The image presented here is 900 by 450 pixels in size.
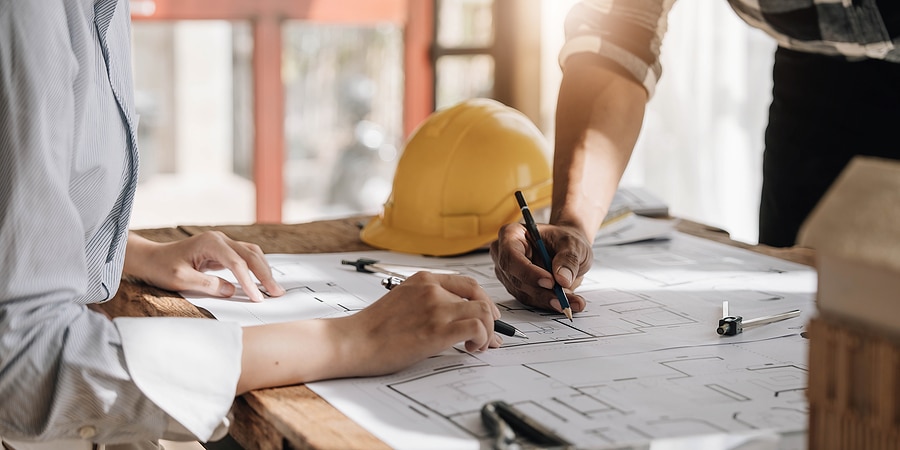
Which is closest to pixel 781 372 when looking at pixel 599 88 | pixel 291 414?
pixel 291 414

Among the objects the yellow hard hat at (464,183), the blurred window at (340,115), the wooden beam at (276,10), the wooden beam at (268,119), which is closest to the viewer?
the yellow hard hat at (464,183)

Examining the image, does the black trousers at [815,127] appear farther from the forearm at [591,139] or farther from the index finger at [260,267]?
the index finger at [260,267]

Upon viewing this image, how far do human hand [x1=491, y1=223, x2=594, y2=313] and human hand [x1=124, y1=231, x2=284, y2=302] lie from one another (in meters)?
0.30

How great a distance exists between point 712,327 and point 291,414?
1.75 ft

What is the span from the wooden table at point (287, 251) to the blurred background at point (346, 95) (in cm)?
146

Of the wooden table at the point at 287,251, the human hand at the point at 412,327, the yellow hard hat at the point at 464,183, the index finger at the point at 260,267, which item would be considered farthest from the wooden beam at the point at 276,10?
the human hand at the point at 412,327

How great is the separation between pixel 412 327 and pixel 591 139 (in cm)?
68

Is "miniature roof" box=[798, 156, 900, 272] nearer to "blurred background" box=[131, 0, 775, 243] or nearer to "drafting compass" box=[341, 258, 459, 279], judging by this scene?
"drafting compass" box=[341, 258, 459, 279]

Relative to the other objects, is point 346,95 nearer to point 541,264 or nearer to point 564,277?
point 541,264

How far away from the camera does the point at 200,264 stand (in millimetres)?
1324

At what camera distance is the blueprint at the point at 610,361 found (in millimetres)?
839

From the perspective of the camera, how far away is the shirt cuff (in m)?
0.90

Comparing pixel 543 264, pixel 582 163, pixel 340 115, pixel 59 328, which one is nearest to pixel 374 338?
pixel 59 328

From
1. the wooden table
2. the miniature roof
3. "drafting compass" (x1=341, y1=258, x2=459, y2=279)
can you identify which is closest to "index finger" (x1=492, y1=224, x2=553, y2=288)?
"drafting compass" (x1=341, y1=258, x2=459, y2=279)
